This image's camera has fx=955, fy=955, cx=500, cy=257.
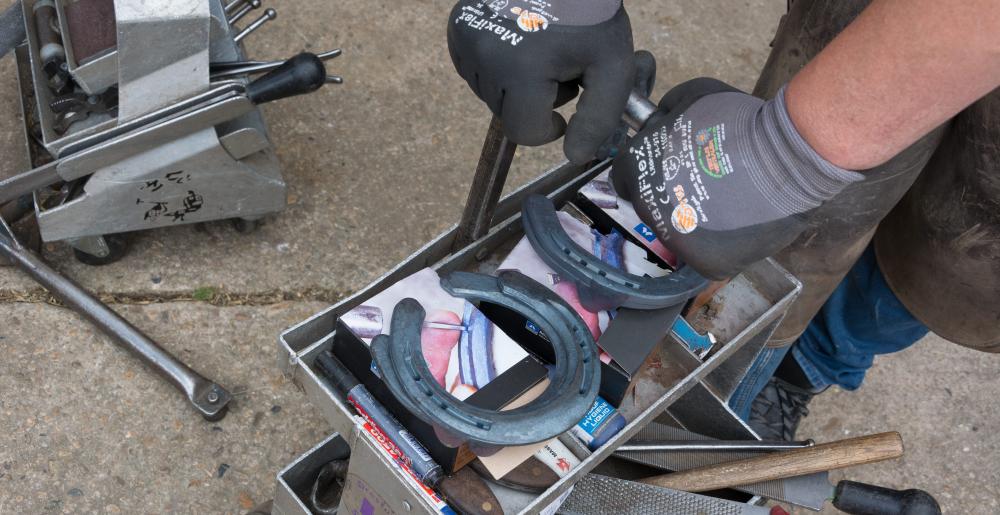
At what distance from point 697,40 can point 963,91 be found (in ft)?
5.76

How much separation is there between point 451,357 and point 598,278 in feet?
0.71

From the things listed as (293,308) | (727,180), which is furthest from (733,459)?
(293,308)

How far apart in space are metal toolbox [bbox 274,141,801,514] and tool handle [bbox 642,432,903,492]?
0.14 meters

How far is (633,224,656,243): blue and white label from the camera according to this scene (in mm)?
1305

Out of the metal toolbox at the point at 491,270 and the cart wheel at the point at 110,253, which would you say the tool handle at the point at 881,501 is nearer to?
the metal toolbox at the point at 491,270

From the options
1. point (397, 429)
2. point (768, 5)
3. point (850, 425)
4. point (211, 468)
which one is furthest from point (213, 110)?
point (768, 5)

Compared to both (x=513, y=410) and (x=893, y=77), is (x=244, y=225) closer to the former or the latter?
(x=513, y=410)

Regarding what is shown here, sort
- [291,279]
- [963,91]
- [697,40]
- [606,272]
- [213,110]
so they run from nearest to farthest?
[963,91], [606,272], [213,110], [291,279], [697,40]

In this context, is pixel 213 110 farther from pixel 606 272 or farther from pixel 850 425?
pixel 850 425

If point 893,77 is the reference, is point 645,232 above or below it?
below

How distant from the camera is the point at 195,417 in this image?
1807 mm

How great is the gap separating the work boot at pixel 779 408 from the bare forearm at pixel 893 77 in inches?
40.5

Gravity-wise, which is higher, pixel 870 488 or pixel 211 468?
pixel 870 488

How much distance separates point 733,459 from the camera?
1488 mm
